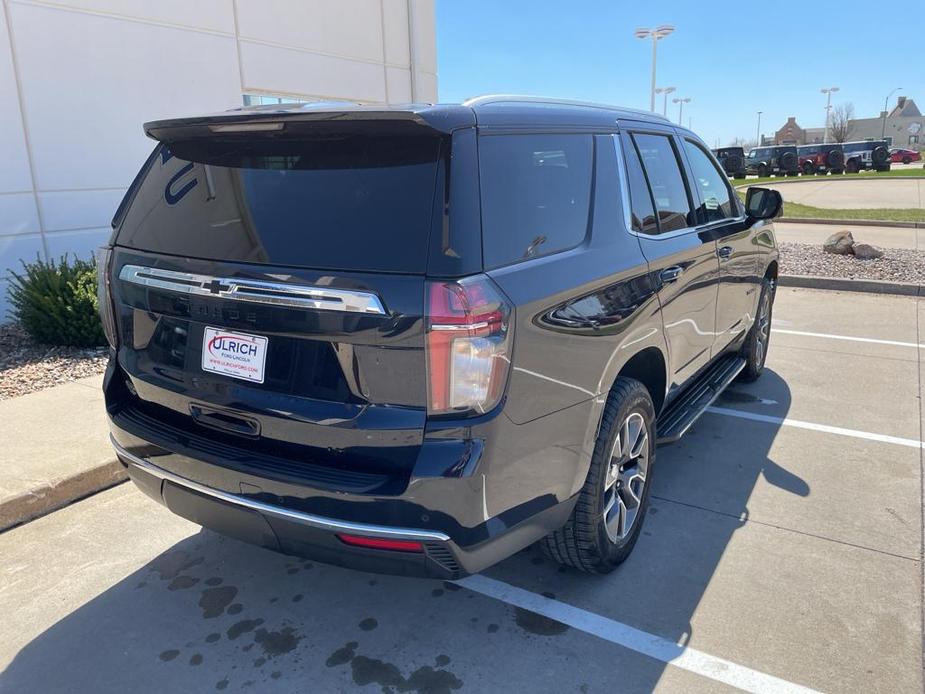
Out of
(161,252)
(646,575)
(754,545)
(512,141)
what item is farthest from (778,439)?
(161,252)

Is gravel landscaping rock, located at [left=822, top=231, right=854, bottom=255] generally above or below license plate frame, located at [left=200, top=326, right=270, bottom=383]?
below

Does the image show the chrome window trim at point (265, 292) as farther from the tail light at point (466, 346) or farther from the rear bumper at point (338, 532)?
the rear bumper at point (338, 532)

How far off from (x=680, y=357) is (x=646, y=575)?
117cm

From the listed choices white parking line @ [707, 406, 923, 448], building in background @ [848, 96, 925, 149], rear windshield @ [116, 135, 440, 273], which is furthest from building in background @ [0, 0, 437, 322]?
building in background @ [848, 96, 925, 149]

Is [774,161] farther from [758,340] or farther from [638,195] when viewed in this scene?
[638,195]

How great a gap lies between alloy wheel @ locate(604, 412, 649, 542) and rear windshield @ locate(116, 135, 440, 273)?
4.49ft

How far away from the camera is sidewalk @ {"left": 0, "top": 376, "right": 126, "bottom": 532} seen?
148 inches

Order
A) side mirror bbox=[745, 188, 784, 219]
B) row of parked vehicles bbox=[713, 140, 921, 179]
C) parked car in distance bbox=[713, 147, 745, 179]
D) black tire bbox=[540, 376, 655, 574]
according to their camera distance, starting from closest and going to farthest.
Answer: black tire bbox=[540, 376, 655, 574] → side mirror bbox=[745, 188, 784, 219] → parked car in distance bbox=[713, 147, 745, 179] → row of parked vehicles bbox=[713, 140, 921, 179]

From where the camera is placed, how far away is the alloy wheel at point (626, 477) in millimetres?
3061

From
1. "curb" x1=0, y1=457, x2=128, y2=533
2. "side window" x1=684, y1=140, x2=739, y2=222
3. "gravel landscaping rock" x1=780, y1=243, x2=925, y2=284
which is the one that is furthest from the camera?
"gravel landscaping rock" x1=780, y1=243, x2=925, y2=284

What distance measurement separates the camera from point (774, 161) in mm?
39312

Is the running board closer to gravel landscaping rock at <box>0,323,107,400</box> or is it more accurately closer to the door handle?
the door handle

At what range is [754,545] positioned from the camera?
3457mm

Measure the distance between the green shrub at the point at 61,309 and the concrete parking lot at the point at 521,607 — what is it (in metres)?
2.78
